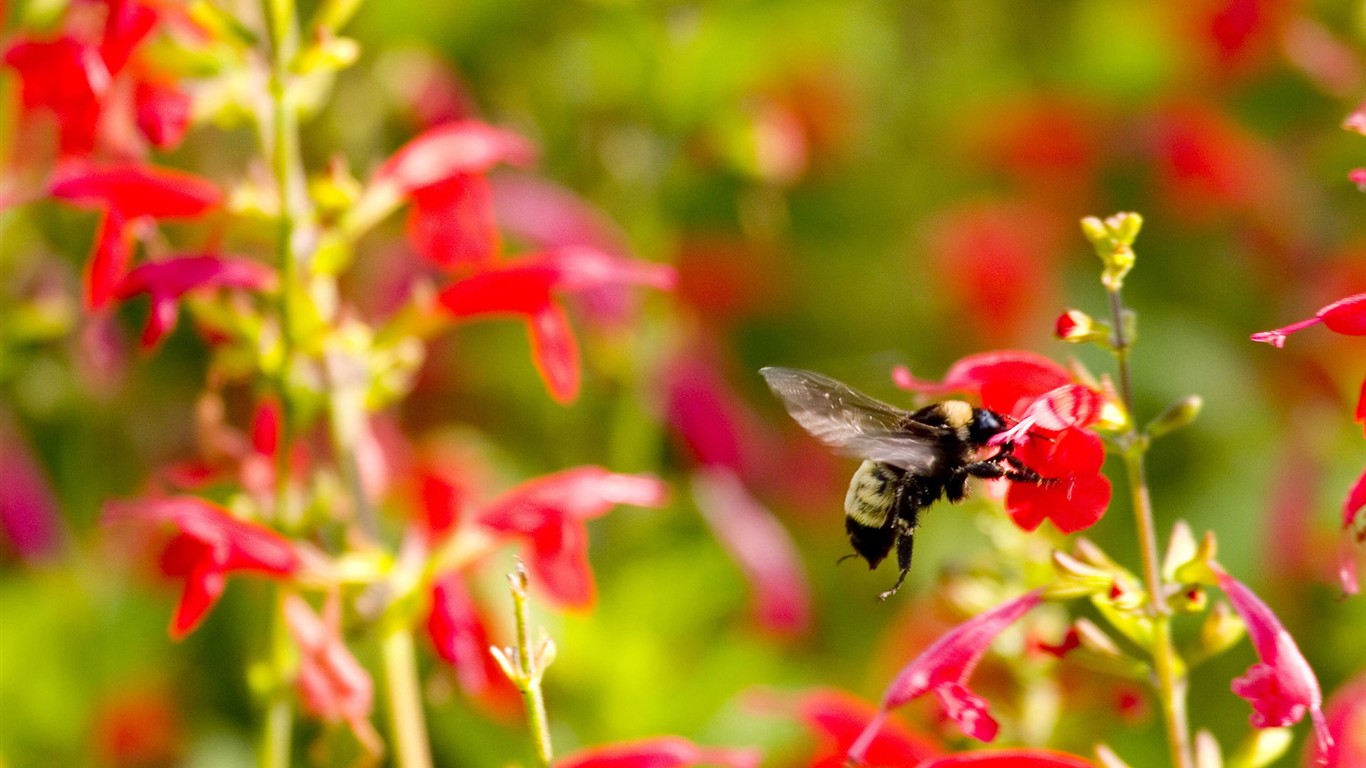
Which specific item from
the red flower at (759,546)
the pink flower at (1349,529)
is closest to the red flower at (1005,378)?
the pink flower at (1349,529)

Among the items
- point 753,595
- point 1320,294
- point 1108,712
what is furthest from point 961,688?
point 1320,294

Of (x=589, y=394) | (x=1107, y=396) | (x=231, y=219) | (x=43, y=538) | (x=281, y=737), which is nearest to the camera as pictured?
(x=1107, y=396)

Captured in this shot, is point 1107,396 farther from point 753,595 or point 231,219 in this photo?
point 753,595

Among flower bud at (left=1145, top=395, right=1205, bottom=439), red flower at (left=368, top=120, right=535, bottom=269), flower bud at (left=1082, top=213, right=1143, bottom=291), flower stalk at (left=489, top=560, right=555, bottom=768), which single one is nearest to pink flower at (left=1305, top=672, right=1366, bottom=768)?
flower bud at (left=1145, top=395, right=1205, bottom=439)

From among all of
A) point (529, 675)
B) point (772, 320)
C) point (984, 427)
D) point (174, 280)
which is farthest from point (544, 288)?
point (772, 320)

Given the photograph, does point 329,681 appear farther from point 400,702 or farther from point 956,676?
point 956,676

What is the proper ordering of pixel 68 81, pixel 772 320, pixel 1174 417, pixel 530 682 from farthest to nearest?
pixel 772 320, pixel 68 81, pixel 1174 417, pixel 530 682

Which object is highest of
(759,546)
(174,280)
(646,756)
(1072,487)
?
(174,280)
